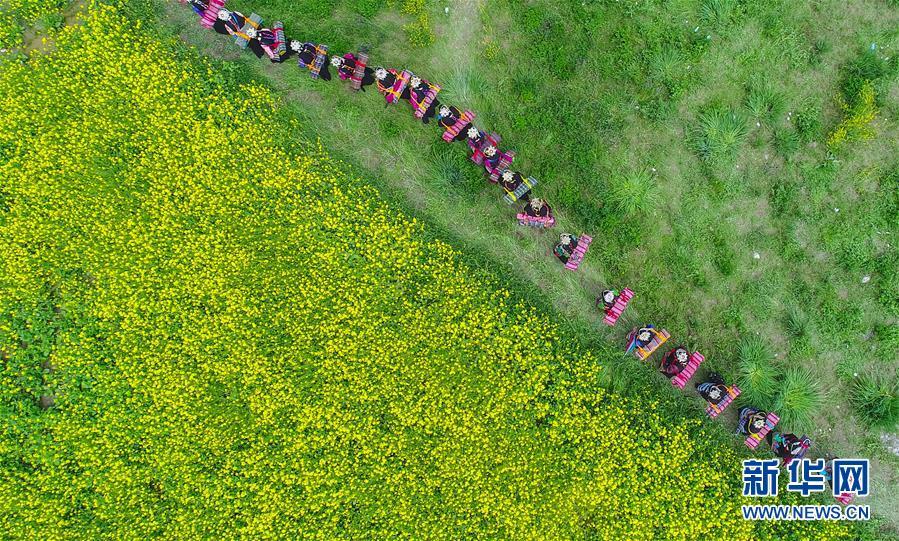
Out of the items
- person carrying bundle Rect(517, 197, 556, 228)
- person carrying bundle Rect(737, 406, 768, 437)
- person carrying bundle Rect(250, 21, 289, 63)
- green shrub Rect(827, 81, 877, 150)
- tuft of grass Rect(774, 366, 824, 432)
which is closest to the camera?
person carrying bundle Rect(737, 406, 768, 437)

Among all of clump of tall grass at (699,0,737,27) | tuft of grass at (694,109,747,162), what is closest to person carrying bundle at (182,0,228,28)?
clump of tall grass at (699,0,737,27)

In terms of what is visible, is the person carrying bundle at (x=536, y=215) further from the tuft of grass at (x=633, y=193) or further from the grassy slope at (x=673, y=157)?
the tuft of grass at (x=633, y=193)

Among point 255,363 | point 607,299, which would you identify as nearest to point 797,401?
point 607,299

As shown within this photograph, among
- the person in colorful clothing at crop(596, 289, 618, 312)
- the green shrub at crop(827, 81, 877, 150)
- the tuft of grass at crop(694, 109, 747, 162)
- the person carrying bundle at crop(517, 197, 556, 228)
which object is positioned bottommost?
the person in colorful clothing at crop(596, 289, 618, 312)

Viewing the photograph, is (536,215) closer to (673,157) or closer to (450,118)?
(450,118)

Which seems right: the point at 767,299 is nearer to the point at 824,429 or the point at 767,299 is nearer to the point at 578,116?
the point at 824,429

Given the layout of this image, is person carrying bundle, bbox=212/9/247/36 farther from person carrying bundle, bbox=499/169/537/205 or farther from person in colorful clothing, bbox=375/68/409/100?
person carrying bundle, bbox=499/169/537/205

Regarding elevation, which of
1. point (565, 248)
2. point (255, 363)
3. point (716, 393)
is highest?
point (565, 248)
